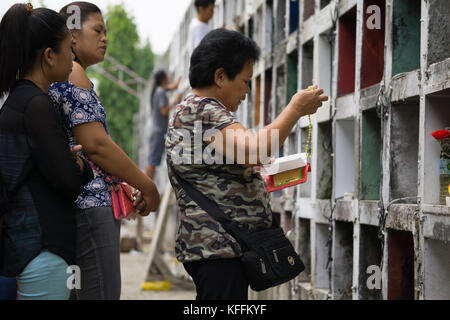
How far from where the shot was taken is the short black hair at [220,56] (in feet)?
9.49

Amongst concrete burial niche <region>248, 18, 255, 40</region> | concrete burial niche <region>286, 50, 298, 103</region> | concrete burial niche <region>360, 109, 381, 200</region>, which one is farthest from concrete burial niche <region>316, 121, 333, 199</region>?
concrete burial niche <region>248, 18, 255, 40</region>

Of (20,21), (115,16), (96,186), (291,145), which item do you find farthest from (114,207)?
(115,16)

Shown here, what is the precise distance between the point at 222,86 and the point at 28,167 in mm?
815

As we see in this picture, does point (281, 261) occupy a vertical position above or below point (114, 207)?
below

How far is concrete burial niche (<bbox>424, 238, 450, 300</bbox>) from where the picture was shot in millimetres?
3592

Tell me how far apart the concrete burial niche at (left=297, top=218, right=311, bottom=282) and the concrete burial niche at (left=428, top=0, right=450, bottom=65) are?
275cm

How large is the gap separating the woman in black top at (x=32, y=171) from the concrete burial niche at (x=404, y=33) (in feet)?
7.20

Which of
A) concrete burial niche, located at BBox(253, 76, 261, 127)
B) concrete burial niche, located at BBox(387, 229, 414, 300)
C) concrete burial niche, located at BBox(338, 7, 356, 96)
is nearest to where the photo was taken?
concrete burial niche, located at BBox(387, 229, 414, 300)

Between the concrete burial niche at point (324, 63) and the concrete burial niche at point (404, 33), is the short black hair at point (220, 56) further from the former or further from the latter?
the concrete burial niche at point (324, 63)

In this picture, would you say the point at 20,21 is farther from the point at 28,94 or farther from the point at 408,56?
the point at 408,56

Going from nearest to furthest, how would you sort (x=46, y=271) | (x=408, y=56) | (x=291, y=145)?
(x=46, y=271) → (x=408, y=56) → (x=291, y=145)

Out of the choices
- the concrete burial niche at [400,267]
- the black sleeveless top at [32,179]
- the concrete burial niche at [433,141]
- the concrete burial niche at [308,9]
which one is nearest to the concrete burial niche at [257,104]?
the concrete burial niche at [308,9]

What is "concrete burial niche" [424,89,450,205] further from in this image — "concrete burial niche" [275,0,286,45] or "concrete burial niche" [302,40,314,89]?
"concrete burial niche" [275,0,286,45]

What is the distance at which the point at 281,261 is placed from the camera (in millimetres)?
2814
